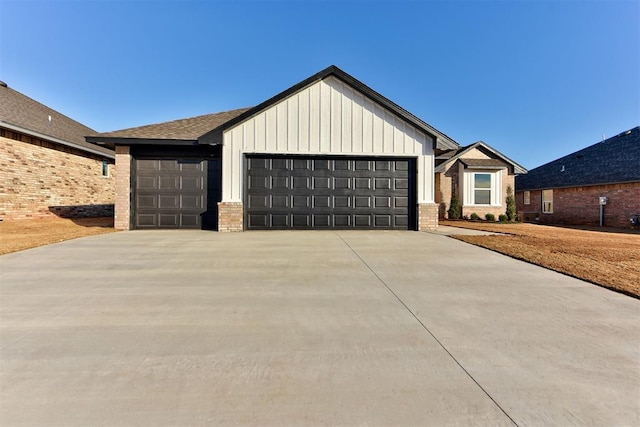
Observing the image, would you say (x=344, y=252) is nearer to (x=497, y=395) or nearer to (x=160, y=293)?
(x=160, y=293)

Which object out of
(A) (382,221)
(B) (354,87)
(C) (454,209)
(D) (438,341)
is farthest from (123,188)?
(C) (454,209)

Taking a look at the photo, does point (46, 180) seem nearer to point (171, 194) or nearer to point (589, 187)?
point (171, 194)

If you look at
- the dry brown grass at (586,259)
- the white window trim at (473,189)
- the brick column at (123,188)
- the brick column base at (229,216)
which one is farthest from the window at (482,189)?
the brick column at (123,188)

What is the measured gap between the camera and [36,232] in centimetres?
980

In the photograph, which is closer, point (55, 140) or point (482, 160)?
point (55, 140)

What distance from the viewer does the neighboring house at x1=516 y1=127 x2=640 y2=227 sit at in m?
15.5

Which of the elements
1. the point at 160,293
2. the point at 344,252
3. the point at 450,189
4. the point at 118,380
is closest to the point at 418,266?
the point at 344,252

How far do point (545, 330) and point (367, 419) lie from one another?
239 centimetres

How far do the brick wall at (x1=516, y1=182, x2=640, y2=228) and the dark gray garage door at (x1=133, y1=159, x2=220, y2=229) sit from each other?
21.4m

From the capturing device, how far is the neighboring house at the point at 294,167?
9828 mm

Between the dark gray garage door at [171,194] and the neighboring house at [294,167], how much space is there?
37mm

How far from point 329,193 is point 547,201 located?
18.8 m

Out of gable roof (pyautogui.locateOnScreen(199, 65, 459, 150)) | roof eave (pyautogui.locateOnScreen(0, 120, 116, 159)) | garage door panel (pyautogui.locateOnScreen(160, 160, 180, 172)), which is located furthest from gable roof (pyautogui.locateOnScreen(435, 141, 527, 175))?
roof eave (pyautogui.locateOnScreen(0, 120, 116, 159))

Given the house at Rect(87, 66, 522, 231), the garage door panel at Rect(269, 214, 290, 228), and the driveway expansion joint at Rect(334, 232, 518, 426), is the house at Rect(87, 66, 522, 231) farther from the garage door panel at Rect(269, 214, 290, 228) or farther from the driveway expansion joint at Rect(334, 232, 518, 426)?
the driveway expansion joint at Rect(334, 232, 518, 426)
